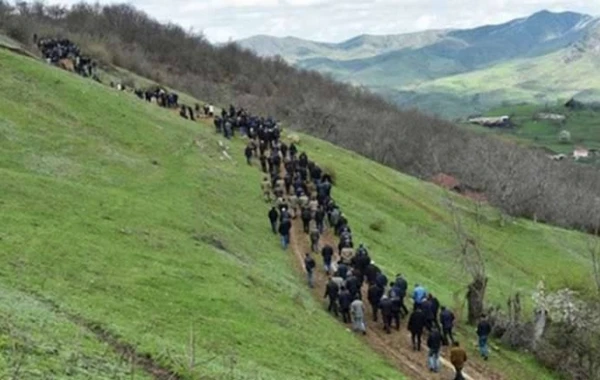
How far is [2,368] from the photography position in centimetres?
1820

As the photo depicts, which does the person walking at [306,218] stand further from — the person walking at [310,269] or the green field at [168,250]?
the person walking at [310,269]

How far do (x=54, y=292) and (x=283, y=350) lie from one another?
8103 mm

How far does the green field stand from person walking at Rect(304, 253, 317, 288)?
0.44 meters

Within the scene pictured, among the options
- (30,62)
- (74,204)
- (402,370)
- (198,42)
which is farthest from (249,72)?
(402,370)

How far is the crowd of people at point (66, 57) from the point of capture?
85688 mm

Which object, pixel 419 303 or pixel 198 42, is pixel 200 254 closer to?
pixel 419 303

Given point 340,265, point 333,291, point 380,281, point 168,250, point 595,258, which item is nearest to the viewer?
point 333,291

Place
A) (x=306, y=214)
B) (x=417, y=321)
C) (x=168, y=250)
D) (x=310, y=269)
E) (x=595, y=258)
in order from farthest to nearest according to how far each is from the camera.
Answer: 1. (x=595, y=258)
2. (x=306, y=214)
3. (x=310, y=269)
4. (x=168, y=250)
5. (x=417, y=321)

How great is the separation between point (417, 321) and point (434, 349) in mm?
1838

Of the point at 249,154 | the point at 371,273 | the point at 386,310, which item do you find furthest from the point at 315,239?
the point at 249,154

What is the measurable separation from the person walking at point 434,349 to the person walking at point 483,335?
305 centimetres

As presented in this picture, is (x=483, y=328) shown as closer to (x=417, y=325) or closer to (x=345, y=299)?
(x=417, y=325)

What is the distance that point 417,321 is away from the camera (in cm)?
3341

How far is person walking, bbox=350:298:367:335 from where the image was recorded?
3472 centimetres
